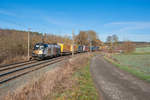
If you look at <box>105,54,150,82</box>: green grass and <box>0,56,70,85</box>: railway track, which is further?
<box>105,54,150,82</box>: green grass

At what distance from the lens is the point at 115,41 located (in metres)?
86.3

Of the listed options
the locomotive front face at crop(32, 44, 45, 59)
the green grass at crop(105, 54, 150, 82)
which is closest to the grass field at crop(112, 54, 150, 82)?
the green grass at crop(105, 54, 150, 82)

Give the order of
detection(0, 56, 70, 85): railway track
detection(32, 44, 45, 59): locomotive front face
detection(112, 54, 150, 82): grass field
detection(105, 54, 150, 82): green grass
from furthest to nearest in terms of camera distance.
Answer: detection(32, 44, 45, 59): locomotive front face → detection(112, 54, 150, 82): grass field → detection(105, 54, 150, 82): green grass → detection(0, 56, 70, 85): railway track

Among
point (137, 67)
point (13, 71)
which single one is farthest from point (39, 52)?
point (137, 67)

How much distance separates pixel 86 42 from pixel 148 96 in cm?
7004

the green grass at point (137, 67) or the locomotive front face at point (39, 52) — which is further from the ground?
the locomotive front face at point (39, 52)

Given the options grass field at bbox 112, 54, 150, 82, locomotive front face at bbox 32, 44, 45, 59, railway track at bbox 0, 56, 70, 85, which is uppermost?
locomotive front face at bbox 32, 44, 45, 59

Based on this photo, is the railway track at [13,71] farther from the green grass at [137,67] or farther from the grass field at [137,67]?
the grass field at [137,67]

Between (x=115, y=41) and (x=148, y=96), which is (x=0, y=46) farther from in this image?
(x=115, y=41)

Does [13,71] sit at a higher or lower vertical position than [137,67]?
higher

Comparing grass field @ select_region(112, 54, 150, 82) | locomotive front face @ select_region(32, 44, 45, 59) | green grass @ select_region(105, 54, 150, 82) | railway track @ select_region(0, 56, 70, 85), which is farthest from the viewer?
locomotive front face @ select_region(32, 44, 45, 59)

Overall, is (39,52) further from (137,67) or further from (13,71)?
(137,67)

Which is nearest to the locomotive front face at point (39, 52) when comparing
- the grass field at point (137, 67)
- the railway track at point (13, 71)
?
the railway track at point (13, 71)

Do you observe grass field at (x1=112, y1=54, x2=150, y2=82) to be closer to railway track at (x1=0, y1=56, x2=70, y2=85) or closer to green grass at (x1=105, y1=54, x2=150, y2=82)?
green grass at (x1=105, y1=54, x2=150, y2=82)
